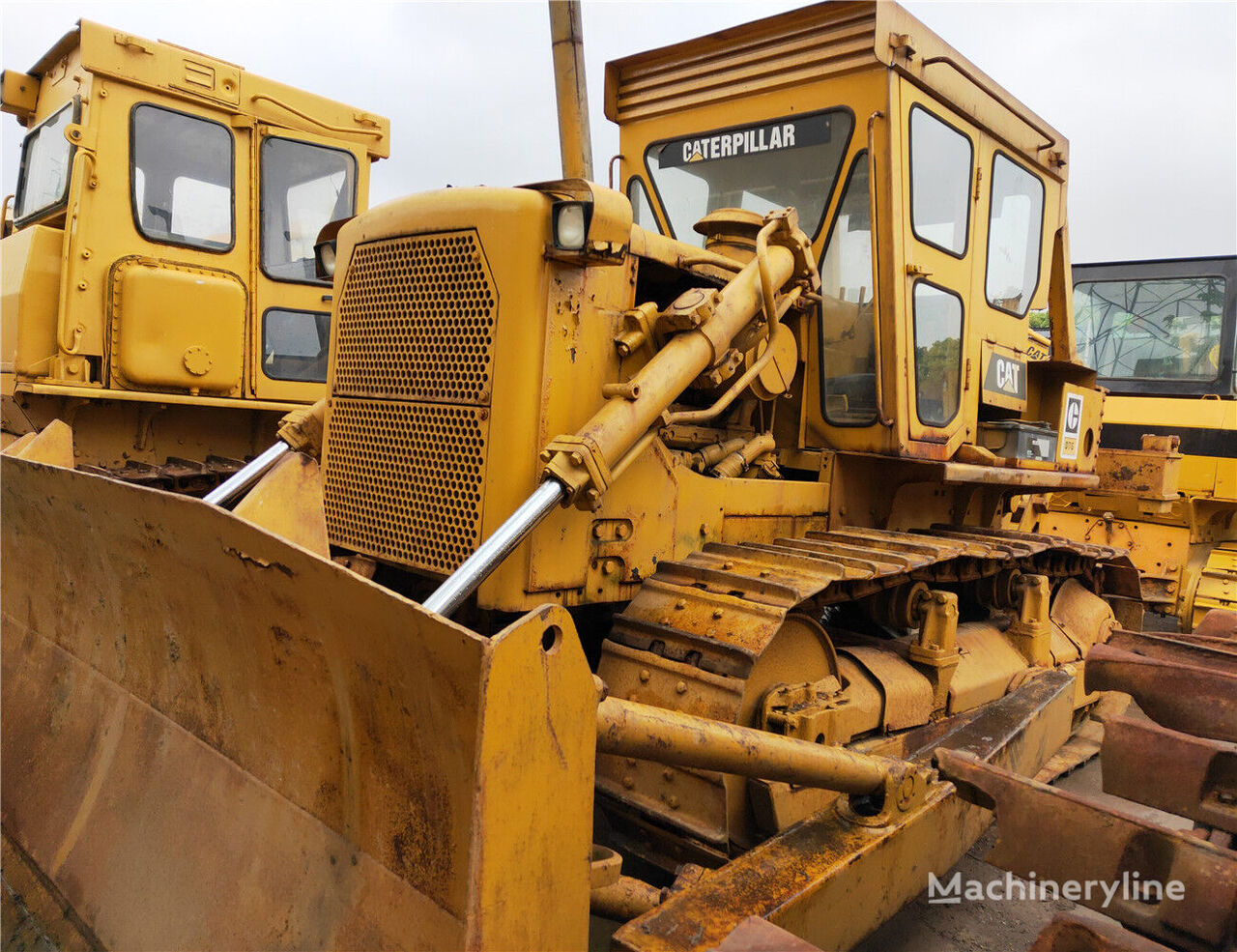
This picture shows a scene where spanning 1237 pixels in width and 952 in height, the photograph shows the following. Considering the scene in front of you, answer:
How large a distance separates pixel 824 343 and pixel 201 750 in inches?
111

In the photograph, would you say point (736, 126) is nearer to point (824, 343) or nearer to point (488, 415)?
point (824, 343)

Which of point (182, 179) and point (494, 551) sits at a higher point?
point (182, 179)

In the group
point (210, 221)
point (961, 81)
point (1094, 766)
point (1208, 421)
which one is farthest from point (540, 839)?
point (1208, 421)

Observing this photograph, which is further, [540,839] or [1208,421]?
[1208,421]

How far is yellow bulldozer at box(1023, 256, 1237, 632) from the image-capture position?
7176mm

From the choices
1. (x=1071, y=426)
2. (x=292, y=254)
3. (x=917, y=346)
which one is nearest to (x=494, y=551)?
(x=917, y=346)

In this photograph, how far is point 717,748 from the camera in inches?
80.1

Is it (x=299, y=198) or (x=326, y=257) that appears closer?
(x=326, y=257)

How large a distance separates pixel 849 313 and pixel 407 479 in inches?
79.2

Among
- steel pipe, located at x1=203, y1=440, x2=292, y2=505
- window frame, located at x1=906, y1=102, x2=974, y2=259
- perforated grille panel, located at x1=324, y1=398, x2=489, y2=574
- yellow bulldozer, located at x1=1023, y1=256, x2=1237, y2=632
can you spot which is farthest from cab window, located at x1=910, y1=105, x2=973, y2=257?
yellow bulldozer, located at x1=1023, y1=256, x2=1237, y2=632

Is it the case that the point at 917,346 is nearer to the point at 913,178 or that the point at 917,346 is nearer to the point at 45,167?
the point at 913,178

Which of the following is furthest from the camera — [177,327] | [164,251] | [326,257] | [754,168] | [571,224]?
[164,251]

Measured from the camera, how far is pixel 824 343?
153 inches

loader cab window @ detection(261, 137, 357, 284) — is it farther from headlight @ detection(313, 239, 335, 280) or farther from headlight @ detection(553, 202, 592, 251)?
headlight @ detection(553, 202, 592, 251)
